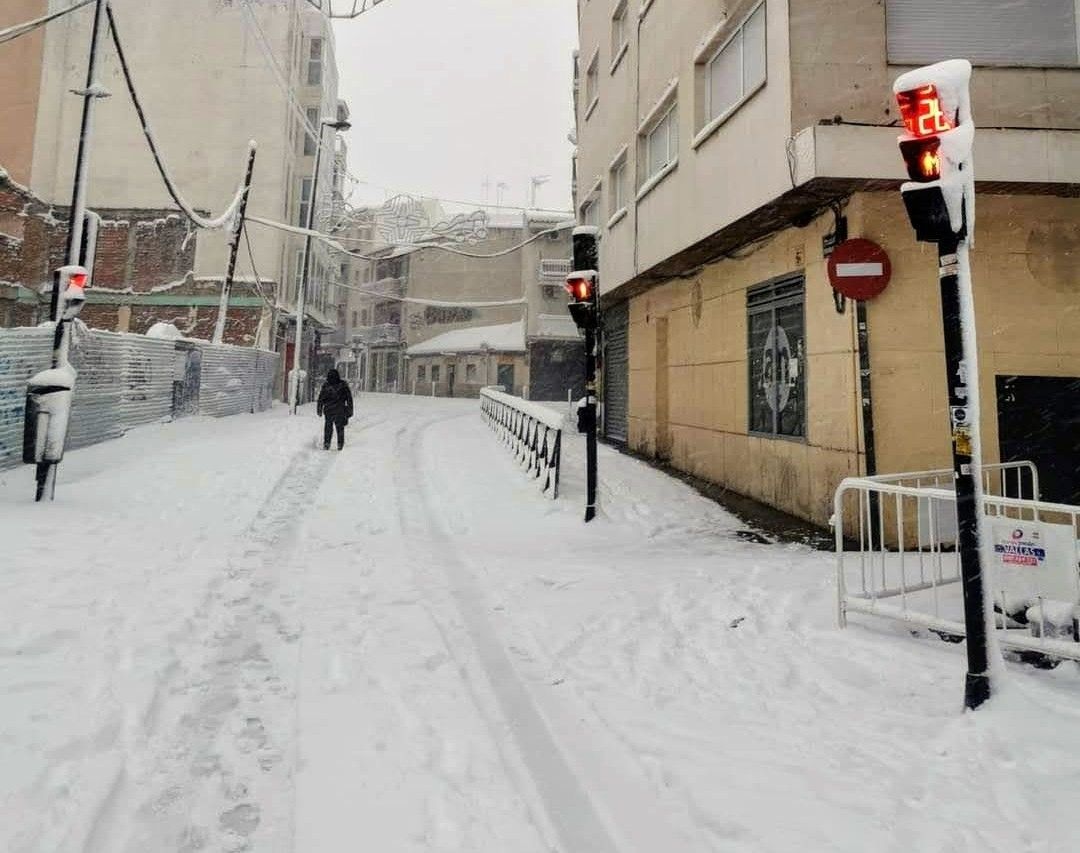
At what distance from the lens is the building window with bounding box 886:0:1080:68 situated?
23.4 feet

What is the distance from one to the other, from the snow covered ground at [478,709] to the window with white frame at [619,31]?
40.1 feet

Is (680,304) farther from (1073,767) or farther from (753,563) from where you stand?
(1073,767)

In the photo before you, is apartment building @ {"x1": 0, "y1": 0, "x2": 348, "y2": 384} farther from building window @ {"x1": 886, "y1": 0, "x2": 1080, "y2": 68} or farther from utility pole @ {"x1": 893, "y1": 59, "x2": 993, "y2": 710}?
utility pole @ {"x1": 893, "y1": 59, "x2": 993, "y2": 710}

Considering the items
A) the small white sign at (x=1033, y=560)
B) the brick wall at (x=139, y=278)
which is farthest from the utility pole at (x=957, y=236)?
the brick wall at (x=139, y=278)

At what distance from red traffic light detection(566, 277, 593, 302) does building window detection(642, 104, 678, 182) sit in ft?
14.6

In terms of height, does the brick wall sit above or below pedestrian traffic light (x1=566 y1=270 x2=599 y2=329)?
above

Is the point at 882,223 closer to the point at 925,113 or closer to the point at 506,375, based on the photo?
the point at 925,113

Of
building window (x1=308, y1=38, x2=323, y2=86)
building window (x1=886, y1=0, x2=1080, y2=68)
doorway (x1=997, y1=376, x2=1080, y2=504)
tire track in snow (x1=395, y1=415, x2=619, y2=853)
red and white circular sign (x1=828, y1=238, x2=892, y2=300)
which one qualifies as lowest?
tire track in snow (x1=395, y1=415, x2=619, y2=853)

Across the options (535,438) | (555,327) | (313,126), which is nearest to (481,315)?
(555,327)

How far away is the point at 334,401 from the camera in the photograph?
12648mm

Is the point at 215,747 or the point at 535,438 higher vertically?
the point at 535,438

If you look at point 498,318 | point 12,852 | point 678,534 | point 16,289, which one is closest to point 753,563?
point 678,534

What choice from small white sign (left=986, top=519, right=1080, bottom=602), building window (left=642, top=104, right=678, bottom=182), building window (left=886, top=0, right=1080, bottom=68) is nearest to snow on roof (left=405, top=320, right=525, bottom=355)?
building window (left=642, top=104, right=678, bottom=182)

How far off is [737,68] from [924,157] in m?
6.83
